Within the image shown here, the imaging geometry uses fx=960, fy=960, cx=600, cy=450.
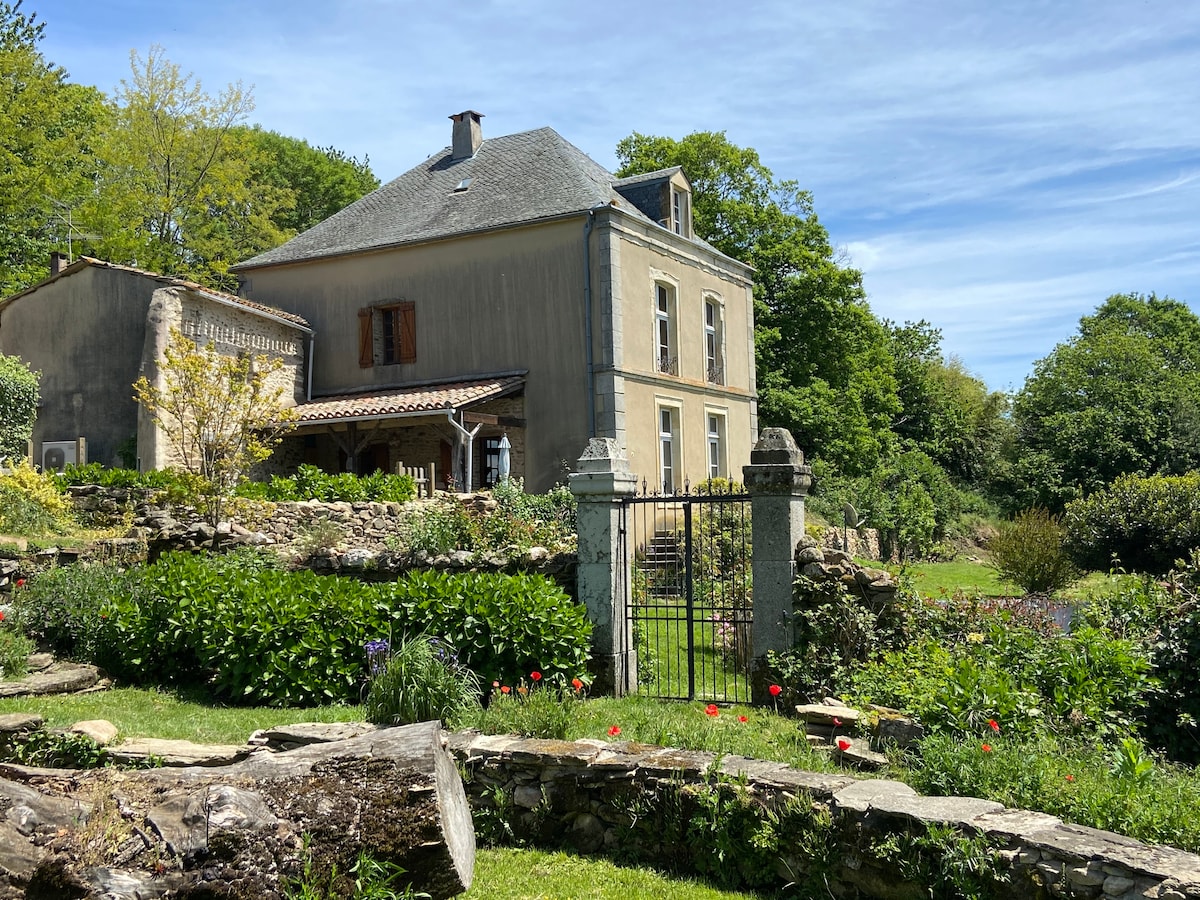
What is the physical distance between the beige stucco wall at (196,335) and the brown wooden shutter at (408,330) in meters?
2.43

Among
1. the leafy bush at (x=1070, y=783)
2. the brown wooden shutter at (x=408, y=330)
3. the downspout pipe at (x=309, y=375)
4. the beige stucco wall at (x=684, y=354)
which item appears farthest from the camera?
the downspout pipe at (x=309, y=375)

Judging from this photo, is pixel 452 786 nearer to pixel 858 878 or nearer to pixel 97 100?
pixel 858 878

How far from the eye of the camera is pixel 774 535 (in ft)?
25.3

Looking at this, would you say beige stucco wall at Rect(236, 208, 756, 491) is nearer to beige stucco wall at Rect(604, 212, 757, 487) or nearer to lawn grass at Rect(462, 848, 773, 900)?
beige stucco wall at Rect(604, 212, 757, 487)

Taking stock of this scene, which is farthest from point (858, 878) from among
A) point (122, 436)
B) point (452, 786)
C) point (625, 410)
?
point (122, 436)

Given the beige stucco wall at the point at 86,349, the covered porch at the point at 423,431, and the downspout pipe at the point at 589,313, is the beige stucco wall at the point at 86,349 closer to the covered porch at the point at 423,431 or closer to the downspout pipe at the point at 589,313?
the covered porch at the point at 423,431

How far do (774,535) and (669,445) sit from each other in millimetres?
12575

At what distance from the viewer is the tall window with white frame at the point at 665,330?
20.0 metres

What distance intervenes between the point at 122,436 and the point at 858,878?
1712 cm

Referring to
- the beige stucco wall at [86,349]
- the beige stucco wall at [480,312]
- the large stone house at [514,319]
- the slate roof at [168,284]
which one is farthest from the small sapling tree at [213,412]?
the beige stucco wall at [480,312]

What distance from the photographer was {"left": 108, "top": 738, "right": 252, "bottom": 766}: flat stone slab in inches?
216

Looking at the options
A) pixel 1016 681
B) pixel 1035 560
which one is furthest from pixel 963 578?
pixel 1016 681

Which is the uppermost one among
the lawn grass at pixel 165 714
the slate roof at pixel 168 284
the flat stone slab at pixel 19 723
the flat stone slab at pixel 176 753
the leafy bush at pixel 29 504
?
the slate roof at pixel 168 284

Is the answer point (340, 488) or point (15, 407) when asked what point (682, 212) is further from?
point (15, 407)
